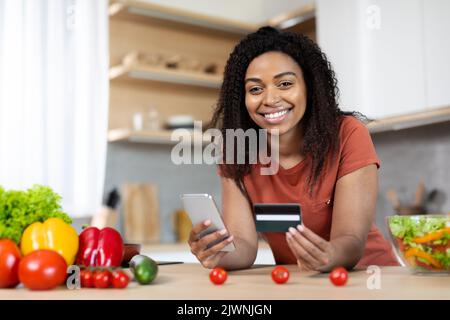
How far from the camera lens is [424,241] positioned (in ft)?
3.75

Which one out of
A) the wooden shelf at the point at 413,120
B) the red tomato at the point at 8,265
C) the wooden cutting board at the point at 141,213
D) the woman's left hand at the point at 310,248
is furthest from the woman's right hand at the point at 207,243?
the wooden cutting board at the point at 141,213

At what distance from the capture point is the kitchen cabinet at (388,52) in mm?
2803

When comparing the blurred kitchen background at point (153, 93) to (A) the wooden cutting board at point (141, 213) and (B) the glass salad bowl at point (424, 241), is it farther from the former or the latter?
(B) the glass salad bowl at point (424, 241)

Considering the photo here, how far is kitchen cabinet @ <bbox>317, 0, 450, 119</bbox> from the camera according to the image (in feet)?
9.20

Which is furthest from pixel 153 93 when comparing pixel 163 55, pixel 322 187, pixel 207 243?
pixel 207 243

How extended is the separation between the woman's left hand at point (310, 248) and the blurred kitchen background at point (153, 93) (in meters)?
1.57

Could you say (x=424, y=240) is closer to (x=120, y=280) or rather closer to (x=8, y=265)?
(x=120, y=280)

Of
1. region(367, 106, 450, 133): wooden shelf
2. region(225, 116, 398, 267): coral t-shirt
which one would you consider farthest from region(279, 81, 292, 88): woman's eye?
region(367, 106, 450, 133): wooden shelf

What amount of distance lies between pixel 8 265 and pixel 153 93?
282 cm

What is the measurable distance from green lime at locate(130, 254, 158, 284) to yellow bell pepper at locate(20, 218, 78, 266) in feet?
0.51

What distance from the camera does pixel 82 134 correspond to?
3119mm

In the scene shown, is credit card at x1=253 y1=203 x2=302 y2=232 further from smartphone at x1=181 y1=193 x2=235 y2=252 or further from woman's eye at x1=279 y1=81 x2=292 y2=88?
woman's eye at x1=279 y1=81 x2=292 y2=88

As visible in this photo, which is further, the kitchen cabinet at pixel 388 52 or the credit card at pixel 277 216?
the kitchen cabinet at pixel 388 52
